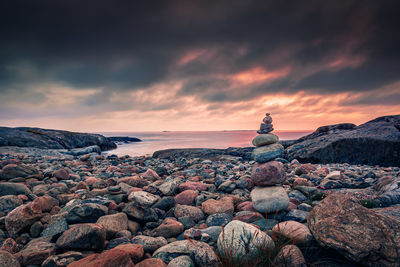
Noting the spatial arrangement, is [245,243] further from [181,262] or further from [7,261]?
[7,261]

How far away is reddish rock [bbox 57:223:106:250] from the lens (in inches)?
113

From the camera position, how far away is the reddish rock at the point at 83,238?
2867mm

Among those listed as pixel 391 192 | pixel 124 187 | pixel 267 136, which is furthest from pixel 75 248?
pixel 391 192

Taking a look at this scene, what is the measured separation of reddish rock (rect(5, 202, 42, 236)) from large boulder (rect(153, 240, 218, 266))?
266 centimetres

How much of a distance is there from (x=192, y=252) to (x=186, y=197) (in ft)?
8.66

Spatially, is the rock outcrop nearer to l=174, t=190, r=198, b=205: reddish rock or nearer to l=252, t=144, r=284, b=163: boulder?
l=174, t=190, r=198, b=205: reddish rock

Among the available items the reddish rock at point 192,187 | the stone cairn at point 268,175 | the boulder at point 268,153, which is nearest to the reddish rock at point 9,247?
the reddish rock at point 192,187

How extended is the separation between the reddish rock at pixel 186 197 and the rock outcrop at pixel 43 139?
2338 centimetres

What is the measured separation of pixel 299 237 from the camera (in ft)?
9.73

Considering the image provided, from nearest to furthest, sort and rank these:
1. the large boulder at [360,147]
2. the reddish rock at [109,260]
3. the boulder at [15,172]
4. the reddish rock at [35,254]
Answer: the reddish rock at [109,260] < the reddish rock at [35,254] < the boulder at [15,172] < the large boulder at [360,147]

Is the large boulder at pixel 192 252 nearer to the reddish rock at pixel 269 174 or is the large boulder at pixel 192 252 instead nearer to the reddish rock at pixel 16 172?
the reddish rock at pixel 269 174

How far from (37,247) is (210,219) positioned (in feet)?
9.44

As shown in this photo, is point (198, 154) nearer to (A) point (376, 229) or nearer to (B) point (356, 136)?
(B) point (356, 136)

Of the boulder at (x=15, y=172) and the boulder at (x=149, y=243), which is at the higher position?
the boulder at (x=15, y=172)
